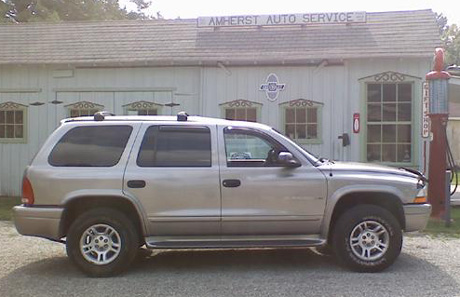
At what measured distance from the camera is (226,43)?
12117 millimetres

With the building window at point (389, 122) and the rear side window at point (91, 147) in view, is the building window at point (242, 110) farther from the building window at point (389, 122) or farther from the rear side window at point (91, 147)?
the rear side window at point (91, 147)

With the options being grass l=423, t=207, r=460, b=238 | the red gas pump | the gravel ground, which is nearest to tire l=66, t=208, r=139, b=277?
the gravel ground

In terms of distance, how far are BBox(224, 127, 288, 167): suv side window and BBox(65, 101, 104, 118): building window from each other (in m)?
6.98

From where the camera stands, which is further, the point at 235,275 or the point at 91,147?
the point at 91,147

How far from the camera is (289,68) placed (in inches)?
458

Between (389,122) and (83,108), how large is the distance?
7.40 metres

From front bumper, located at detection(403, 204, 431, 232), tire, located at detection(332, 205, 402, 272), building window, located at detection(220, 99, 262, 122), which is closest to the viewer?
tire, located at detection(332, 205, 402, 272)

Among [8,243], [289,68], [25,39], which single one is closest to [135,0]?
[25,39]

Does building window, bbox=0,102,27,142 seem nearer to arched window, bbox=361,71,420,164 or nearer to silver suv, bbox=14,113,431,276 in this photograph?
silver suv, bbox=14,113,431,276

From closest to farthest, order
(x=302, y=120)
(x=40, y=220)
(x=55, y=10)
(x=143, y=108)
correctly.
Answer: (x=40, y=220) → (x=302, y=120) → (x=143, y=108) → (x=55, y=10)

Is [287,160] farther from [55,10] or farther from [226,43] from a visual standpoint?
[55,10]

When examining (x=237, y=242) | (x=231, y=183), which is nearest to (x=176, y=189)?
(x=231, y=183)

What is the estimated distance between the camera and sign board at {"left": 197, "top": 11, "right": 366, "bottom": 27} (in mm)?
12039

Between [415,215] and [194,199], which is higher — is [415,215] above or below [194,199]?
below
